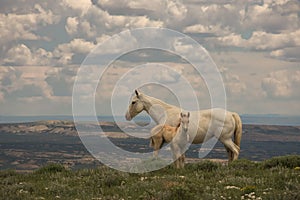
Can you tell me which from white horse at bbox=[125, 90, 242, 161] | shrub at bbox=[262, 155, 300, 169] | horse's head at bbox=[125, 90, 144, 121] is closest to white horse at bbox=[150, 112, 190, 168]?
white horse at bbox=[125, 90, 242, 161]

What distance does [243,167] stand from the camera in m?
18.4

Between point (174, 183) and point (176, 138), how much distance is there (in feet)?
18.6

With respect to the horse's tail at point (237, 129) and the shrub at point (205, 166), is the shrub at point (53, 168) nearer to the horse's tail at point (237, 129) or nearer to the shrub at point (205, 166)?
the shrub at point (205, 166)

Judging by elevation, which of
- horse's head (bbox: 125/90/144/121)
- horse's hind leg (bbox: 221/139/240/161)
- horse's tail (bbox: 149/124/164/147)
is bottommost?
horse's hind leg (bbox: 221/139/240/161)

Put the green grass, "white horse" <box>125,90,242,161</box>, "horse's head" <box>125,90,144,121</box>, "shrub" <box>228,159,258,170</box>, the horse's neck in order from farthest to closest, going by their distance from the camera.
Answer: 1. "horse's head" <box>125,90,144,121</box>
2. the horse's neck
3. "white horse" <box>125,90,242,161</box>
4. "shrub" <box>228,159,258,170</box>
5. the green grass

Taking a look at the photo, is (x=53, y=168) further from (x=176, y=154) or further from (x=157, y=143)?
(x=176, y=154)

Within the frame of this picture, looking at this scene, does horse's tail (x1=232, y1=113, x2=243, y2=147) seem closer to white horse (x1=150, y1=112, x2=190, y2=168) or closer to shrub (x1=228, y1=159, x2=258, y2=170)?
white horse (x1=150, y1=112, x2=190, y2=168)

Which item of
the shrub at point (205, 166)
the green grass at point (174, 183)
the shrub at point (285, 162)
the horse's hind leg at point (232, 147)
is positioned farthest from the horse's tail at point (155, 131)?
the shrub at point (285, 162)

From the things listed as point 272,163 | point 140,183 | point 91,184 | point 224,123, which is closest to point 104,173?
point 91,184

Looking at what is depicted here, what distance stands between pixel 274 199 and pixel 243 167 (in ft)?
21.0

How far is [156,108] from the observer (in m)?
23.2

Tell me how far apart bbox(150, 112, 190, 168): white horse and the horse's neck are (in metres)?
1.75

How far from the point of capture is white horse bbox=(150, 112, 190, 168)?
19922 millimetres

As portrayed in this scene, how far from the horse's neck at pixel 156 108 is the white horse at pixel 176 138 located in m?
1.75
